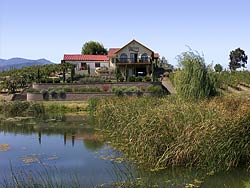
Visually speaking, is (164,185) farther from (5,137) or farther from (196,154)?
(5,137)

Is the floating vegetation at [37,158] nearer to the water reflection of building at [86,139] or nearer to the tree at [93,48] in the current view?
the water reflection of building at [86,139]

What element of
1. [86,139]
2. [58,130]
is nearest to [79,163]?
[86,139]

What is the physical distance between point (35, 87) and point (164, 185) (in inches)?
1282

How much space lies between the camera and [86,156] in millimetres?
17484

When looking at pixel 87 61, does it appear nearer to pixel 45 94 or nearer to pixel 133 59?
pixel 133 59

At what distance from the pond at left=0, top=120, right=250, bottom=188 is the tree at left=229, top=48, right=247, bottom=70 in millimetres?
61726

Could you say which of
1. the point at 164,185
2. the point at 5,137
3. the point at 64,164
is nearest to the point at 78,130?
the point at 5,137

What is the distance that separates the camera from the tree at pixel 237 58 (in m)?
82.9

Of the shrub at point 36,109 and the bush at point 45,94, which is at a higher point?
the bush at point 45,94

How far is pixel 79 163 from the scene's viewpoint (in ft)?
52.5

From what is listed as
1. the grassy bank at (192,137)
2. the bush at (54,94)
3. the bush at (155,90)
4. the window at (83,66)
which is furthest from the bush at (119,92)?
the window at (83,66)

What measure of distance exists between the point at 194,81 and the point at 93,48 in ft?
211

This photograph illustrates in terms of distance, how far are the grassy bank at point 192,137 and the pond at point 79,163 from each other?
381mm

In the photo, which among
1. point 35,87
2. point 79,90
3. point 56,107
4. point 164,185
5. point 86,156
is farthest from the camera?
point 35,87
